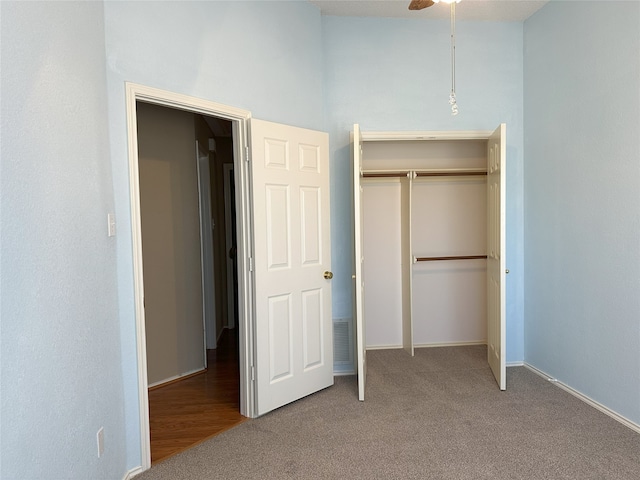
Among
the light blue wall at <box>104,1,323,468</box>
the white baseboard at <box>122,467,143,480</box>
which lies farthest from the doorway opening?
the light blue wall at <box>104,1,323,468</box>

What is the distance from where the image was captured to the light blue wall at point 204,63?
243 centimetres

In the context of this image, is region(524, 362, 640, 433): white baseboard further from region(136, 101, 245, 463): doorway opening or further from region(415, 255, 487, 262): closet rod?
region(136, 101, 245, 463): doorway opening

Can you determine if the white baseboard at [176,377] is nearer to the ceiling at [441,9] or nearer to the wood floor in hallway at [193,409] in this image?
the wood floor in hallway at [193,409]

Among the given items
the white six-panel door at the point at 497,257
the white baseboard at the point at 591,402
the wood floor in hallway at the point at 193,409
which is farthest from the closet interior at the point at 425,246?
the wood floor in hallway at the point at 193,409

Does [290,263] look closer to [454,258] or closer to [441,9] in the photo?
[454,258]

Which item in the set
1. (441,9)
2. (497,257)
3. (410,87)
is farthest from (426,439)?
(441,9)

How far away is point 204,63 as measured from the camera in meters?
2.87

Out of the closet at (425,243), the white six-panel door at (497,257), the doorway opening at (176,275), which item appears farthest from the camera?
the closet at (425,243)

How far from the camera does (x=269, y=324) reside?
10.6 ft

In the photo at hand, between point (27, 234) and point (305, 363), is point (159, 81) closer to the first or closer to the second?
point (27, 234)

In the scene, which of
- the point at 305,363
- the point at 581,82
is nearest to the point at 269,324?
the point at 305,363

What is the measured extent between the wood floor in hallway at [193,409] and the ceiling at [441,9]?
3.21 m

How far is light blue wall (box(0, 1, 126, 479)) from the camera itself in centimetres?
143

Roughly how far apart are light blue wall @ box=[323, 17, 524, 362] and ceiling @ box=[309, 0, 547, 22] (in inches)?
2.8
